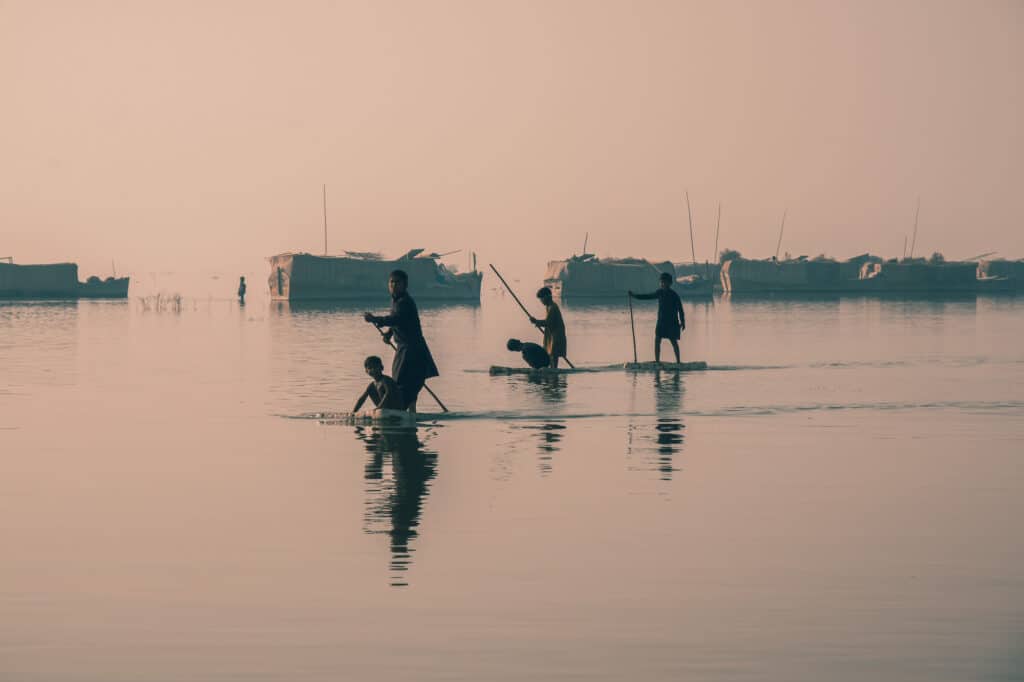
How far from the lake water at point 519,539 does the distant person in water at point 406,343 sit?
0.66m

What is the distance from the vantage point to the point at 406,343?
1773cm

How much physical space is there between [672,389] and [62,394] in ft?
31.1

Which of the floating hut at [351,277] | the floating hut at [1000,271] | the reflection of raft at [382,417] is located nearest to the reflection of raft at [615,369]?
the reflection of raft at [382,417]

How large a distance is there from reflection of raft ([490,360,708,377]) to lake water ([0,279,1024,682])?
3801 mm

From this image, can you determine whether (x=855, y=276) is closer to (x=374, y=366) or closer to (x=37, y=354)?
(x=37, y=354)

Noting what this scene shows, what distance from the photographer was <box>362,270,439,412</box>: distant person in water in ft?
57.9

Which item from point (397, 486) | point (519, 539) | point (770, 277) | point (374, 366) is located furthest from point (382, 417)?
point (770, 277)

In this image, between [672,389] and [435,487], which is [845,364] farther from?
[435,487]

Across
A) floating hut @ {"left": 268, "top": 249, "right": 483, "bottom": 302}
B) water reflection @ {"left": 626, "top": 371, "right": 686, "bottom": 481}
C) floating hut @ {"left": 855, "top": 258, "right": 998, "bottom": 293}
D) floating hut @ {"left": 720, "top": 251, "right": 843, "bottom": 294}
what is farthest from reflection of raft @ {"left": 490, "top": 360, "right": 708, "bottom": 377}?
floating hut @ {"left": 855, "top": 258, "right": 998, "bottom": 293}

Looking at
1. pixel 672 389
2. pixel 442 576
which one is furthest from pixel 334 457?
pixel 672 389

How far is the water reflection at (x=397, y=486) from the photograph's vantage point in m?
10.5

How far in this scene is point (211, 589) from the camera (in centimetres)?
920

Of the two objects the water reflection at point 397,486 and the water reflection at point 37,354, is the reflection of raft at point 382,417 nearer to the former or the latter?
the water reflection at point 397,486

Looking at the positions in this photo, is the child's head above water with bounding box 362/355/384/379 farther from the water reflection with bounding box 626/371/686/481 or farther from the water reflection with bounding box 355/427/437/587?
the water reflection with bounding box 626/371/686/481
